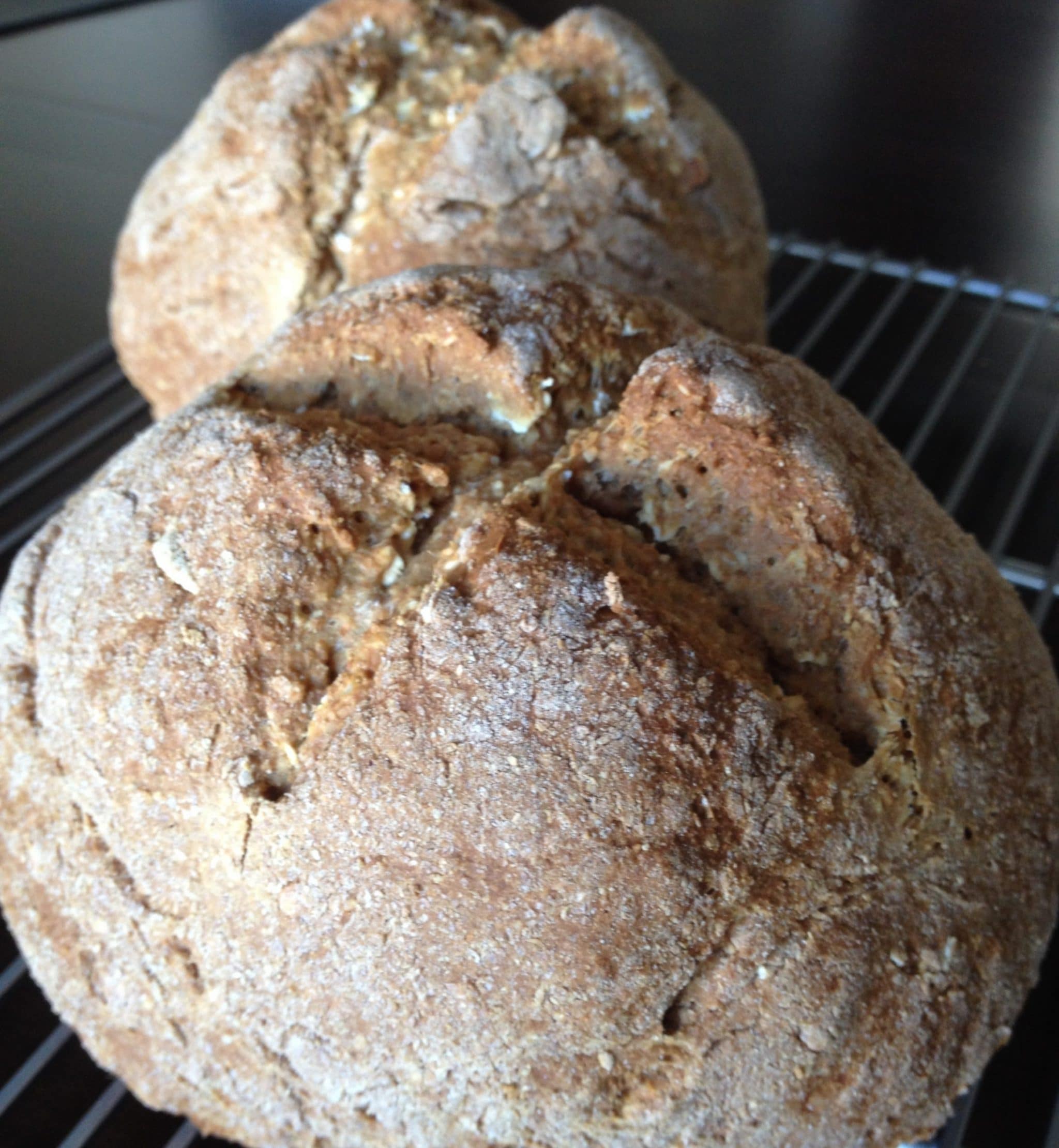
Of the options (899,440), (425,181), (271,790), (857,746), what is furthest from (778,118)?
(271,790)

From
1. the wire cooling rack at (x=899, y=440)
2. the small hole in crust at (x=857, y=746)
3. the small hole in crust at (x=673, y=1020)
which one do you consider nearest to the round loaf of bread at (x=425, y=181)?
the wire cooling rack at (x=899, y=440)

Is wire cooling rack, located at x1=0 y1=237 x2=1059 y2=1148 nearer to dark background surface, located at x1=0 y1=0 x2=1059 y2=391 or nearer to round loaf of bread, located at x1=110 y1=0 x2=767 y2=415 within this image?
dark background surface, located at x1=0 y1=0 x2=1059 y2=391

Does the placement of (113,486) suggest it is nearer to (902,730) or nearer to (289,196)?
(289,196)

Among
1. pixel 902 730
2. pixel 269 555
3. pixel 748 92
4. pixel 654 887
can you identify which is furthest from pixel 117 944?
pixel 748 92

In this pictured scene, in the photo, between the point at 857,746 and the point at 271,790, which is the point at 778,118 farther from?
the point at 271,790

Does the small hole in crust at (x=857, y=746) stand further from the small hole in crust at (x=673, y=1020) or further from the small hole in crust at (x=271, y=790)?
the small hole in crust at (x=271, y=790)

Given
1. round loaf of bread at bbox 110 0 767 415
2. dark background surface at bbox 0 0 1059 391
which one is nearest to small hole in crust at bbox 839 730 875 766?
round loaf of bread at bbox 110 0 767 415
